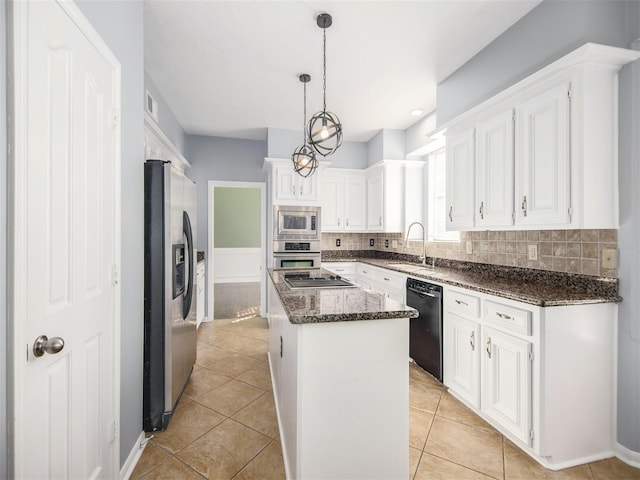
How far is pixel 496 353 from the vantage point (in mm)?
2064

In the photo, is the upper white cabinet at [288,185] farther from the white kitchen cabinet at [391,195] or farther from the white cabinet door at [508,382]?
the white cabinet door at [508,382]

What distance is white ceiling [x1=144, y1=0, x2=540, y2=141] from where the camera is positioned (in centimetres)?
212

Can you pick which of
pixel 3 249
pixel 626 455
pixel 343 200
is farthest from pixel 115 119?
pixel 343 200

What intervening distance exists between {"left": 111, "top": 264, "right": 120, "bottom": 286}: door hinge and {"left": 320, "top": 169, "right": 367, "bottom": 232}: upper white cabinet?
3289 millimetres

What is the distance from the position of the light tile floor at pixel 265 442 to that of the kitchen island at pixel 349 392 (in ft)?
1.51

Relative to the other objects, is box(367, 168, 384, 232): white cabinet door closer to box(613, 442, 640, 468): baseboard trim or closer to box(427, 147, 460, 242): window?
box(427, 147, 460, 242): window

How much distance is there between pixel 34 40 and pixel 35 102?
0.62 feet

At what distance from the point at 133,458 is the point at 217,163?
13.0 ft

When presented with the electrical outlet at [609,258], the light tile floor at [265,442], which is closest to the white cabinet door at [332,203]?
the light tile floor at [265,442]

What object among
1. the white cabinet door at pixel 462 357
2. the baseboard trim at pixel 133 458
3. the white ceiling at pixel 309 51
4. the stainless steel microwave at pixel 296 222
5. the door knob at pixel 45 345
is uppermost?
A: the white ceiling at pixel 309 51

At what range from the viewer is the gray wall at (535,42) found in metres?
1.82

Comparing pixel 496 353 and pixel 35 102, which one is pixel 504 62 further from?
pixel 35 102

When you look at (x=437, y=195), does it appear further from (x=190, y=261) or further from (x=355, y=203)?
(x=190, y=261)

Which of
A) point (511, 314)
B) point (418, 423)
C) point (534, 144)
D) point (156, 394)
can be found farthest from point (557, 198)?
point (156, 394)
